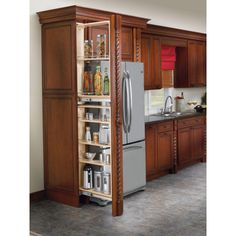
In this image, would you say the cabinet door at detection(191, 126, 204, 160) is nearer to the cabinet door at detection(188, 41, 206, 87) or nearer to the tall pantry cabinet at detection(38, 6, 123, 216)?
the cabinet door at detection(188, 41, 206, 87)

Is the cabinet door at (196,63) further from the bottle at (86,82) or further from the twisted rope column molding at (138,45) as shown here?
the bottle at (86,82)

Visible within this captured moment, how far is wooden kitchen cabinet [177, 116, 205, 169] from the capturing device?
21.8ft

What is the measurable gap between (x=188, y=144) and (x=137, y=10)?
2.39 m

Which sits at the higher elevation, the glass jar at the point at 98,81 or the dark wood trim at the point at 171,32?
the dark wood trim at the point at 171,32

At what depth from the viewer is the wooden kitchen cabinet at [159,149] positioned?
19.5ft

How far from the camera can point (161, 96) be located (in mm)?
7273

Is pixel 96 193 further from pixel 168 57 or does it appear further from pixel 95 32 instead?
pixel 168 57

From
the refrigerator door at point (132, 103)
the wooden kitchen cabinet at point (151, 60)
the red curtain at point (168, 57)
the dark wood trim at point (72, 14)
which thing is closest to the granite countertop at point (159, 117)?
the wooden kitchen cabinet at point (151, 60)

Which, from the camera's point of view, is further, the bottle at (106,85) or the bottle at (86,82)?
the bottle at (86,82)

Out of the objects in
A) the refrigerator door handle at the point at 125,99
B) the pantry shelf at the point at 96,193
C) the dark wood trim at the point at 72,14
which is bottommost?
the pantry shelf at the point at 96,193

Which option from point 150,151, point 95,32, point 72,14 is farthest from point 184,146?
point 72,14

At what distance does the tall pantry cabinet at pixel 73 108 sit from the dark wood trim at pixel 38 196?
2.6 inches
